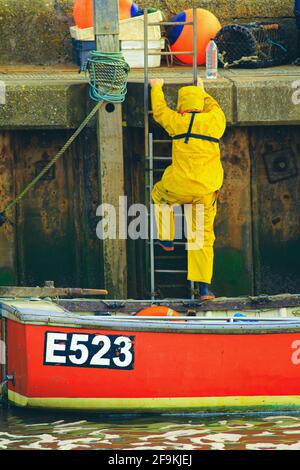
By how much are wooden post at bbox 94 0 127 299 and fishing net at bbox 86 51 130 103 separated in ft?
0.28

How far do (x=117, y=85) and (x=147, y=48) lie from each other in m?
0.59

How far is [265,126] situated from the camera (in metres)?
15.9

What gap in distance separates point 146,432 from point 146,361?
58 centimetres

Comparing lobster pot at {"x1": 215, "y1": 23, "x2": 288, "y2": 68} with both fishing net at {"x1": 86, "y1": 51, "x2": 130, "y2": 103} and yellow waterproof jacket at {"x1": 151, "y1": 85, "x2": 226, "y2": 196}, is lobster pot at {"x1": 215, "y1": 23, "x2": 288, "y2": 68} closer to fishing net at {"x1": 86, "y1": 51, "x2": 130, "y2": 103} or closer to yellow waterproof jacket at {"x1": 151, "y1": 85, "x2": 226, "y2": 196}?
yellow waterproof jacket at {"x1": 151, "y1": 85, "x2": 226, "y2": 196}

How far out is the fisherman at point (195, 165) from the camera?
15.3 m

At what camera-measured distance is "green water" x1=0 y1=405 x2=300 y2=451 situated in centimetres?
1373

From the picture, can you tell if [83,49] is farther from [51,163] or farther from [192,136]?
[192,136]

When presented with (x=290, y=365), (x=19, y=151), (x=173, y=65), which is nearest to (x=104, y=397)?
(x=290, y=365)

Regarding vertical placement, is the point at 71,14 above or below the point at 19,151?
above

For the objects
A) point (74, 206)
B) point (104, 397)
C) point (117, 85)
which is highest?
point (117, 85)

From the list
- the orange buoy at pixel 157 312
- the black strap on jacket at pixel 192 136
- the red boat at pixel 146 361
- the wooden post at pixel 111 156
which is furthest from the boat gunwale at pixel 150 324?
the black strap on jacket at pixel 192 136

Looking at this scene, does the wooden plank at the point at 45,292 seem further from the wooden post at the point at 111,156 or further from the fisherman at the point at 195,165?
the fisherman at the point at 195,165

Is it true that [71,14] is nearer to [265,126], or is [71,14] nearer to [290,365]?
[265,126]

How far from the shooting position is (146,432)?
1410 cm
